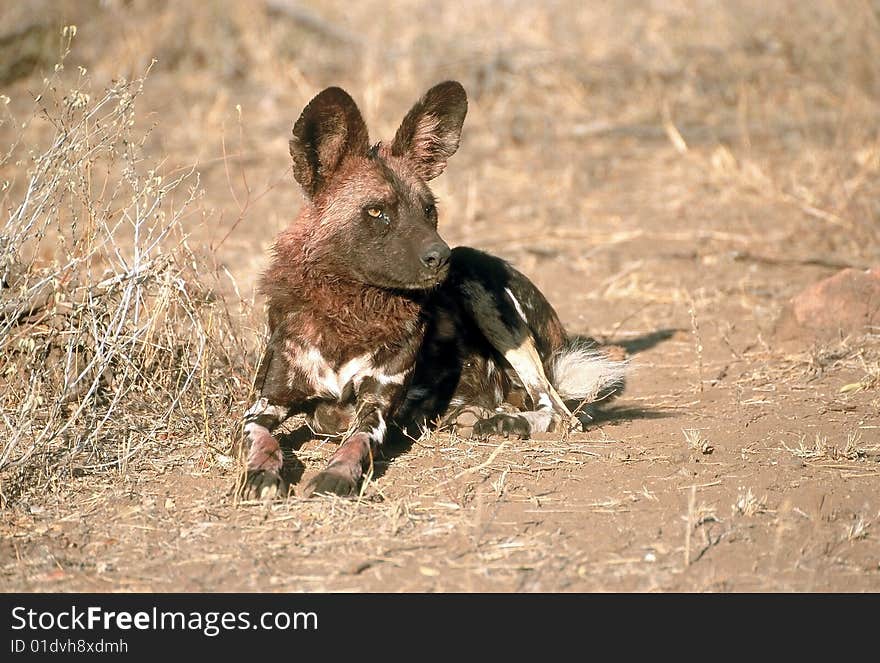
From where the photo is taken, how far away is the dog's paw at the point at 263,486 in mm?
3941

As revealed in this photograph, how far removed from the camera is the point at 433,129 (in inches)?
192

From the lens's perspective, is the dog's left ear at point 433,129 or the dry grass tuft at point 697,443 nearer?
the dry grass tuft at point 697,443

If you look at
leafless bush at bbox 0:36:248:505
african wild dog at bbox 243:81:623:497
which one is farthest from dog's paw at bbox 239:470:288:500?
leafless bush at bbox 0:36:248:505

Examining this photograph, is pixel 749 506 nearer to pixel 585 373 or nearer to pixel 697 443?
pixel 697 443

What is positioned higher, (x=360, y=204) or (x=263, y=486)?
(x=360, y=204)

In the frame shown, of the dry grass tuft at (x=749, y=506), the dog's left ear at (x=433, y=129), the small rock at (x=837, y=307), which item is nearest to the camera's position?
the dry grass tuft at (x=749, y=506)

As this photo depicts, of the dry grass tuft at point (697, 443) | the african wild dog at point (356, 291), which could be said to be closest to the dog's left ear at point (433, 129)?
the african wild dog at point (356, 291)

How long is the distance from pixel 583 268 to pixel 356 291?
11.9 ft

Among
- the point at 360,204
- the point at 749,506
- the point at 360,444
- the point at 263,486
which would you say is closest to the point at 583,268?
the point at 360,204

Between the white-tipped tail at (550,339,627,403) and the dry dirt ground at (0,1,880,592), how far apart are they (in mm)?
138

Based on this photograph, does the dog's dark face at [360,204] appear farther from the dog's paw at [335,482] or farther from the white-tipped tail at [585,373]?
the white-tipped tail at [585,373]

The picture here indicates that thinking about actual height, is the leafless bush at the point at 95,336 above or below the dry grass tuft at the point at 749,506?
above

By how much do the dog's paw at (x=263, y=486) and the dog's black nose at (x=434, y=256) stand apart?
0.98m
